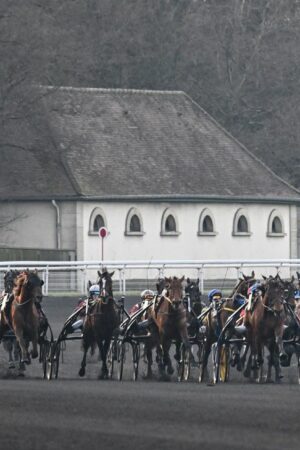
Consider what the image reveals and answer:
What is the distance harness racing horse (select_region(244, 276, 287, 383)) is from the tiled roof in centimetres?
4093

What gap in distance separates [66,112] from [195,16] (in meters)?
15.0

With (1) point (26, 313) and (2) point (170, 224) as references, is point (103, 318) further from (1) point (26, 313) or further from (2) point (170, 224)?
(2) point (170, 224)

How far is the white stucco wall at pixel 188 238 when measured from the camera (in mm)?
70000

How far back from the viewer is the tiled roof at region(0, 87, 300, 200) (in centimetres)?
6950

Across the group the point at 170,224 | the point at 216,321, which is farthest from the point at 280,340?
the point at 170,224

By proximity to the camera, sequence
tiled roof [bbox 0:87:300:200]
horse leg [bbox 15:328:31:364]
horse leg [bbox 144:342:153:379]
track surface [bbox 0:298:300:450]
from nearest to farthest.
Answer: track surface [bbox 0:298:300:450] < horse leg [bbox 15:328:31:364] < horse leg [bbox 144:342:153:379] < tiled roof [bbox 0:87:300:200]

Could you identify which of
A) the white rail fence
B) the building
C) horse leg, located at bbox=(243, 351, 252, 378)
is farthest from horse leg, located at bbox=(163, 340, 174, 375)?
the building

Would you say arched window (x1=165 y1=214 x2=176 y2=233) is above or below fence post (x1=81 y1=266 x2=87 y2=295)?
above

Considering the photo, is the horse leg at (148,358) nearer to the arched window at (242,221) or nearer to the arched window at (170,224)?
the arched window at (170,224)

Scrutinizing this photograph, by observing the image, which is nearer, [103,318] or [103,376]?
[103,376]

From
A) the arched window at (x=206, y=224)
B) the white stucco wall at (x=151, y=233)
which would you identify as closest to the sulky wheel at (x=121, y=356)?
the white stucco wall at (x=151, y=233)

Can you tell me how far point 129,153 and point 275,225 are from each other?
20.3ft

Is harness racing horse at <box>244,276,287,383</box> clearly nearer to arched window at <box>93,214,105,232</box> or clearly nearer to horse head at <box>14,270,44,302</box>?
horse head at <box>14,270,44,302</box>

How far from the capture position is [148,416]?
17.3 meters
